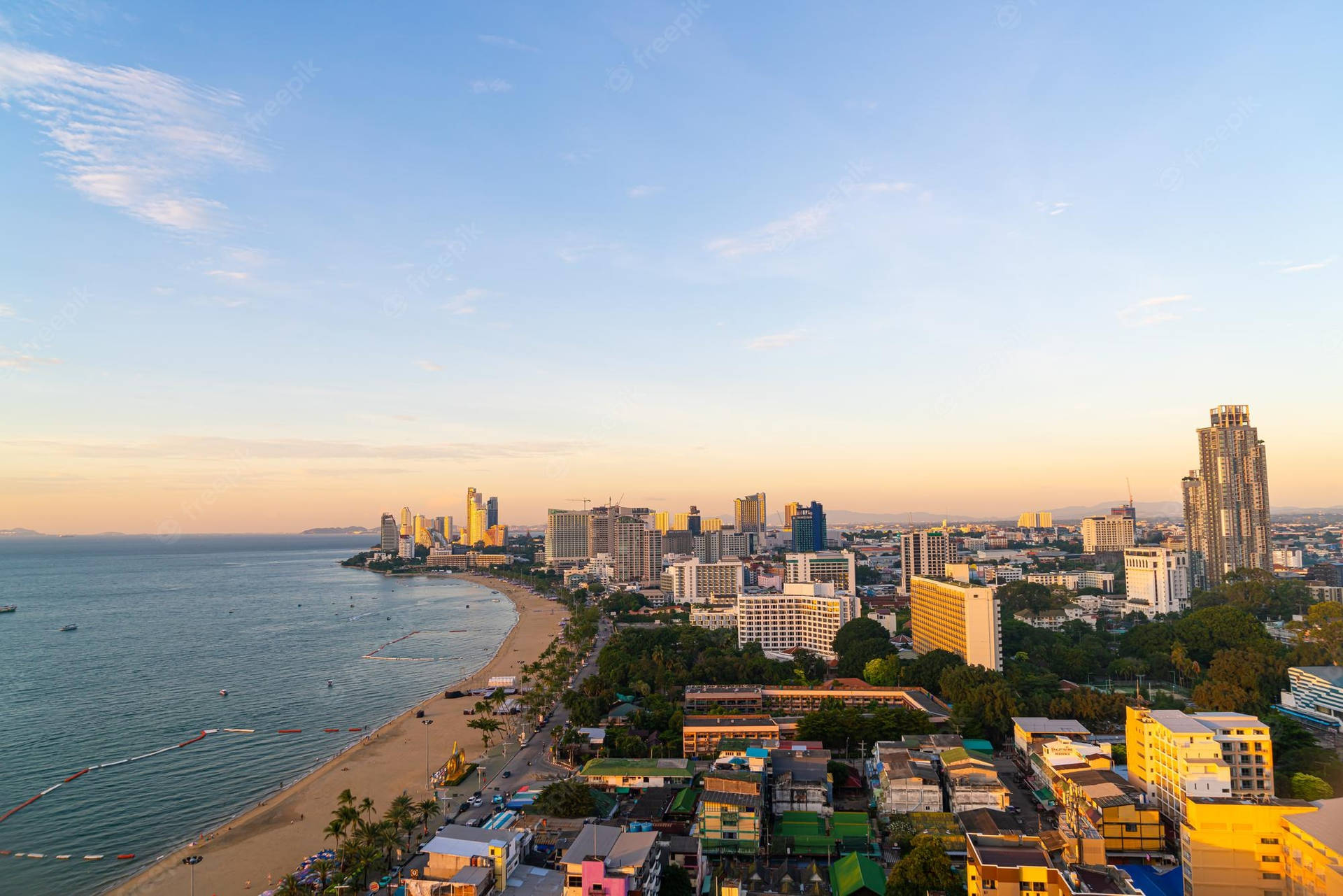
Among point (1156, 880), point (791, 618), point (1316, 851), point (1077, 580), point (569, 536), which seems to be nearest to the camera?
point (1316, 851)

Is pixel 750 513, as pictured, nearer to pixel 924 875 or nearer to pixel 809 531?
pixel 809 531

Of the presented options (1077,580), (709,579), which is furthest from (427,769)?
(1077,580)

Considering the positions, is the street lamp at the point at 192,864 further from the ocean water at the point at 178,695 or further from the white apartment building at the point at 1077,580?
the white apartment building at the point at 1077,580

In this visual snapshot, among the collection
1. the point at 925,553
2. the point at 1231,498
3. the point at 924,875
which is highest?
the point at 1231,498

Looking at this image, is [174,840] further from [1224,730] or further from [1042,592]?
[1042,592]

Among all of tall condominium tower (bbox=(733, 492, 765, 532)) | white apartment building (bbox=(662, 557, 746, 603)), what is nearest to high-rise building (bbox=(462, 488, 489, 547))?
tall condominium tower (bbox=(733, 492, 765, 532))

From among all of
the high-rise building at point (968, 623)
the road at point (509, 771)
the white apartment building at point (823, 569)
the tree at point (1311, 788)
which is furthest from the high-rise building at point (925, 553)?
the tree at point (1311, 788)

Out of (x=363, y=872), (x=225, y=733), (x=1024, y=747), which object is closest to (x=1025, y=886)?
(x=1024, y=747)
